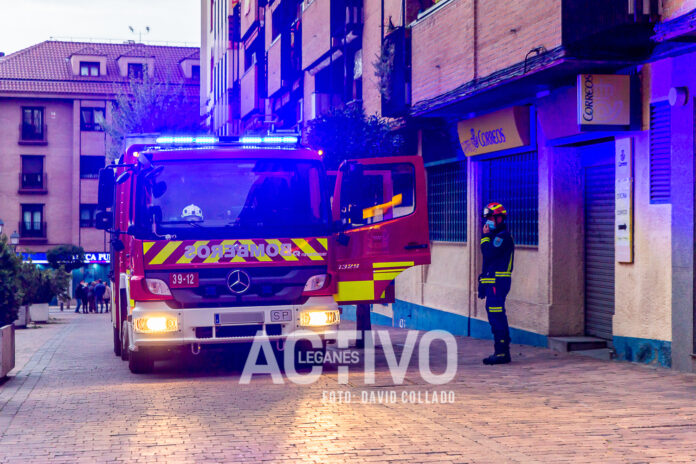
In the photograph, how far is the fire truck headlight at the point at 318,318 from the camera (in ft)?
37.6

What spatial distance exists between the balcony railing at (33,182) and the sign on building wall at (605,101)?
56046 millimetres

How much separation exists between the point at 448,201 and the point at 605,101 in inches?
290

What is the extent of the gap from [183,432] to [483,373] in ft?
14.6

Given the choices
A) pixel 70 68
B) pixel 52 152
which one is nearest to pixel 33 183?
pixel 52 152

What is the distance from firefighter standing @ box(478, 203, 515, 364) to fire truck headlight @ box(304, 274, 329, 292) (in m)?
1.88

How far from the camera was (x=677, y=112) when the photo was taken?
11.0 m

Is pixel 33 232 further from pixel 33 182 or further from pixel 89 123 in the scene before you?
pixel 89 123

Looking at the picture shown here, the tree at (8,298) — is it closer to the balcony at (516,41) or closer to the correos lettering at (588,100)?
the balcony at (516,41)

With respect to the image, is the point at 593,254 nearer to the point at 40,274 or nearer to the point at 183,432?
the point at 183,432

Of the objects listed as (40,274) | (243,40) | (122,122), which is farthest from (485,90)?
(122,122)

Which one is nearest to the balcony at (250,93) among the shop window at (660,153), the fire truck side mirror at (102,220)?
the fire truck side mirror at (102,220)

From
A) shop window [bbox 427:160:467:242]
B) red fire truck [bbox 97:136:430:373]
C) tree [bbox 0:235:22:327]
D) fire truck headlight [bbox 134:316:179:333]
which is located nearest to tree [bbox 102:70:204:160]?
shop window [bbox 427:160:467:242]

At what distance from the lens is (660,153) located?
11.4m

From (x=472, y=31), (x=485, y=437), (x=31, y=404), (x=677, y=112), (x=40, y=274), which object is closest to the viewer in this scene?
(x=485, y=437)
